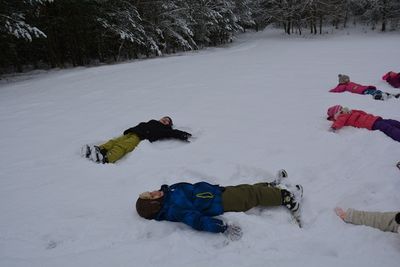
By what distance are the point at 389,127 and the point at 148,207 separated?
Result: 3.63 metres

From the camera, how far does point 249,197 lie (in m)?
3.48

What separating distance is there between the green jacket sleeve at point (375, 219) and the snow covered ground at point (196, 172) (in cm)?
8

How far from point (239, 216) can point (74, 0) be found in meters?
12.9

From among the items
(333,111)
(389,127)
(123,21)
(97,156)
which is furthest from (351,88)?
(123,21)

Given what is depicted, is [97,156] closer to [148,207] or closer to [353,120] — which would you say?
[148,207]

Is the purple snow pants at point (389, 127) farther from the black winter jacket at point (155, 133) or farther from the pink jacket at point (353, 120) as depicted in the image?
the black winter jacket at point (155, 133)

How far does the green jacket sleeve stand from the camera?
294 centimetres

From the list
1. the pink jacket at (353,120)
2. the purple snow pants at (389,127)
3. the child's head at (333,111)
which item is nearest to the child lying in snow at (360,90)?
the child's head at (333,111)

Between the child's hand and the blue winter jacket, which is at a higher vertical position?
the blue winter jacket

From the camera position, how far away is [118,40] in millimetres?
16406

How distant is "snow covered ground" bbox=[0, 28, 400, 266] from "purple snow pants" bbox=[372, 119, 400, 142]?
0.11m

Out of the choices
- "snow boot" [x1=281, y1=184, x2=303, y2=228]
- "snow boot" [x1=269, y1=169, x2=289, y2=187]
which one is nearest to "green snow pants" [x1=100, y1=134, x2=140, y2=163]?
"snow boot" [x1=269, y1=169, x2=289, y2=187]

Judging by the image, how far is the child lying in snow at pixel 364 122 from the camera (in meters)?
4.72

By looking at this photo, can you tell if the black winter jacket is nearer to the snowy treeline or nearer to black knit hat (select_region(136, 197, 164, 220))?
black knit hat (select_region(136, 197, 164, 220))
